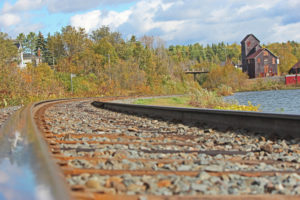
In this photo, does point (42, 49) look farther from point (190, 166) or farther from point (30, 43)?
point (190, 166)

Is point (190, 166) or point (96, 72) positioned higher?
point (96, 72)

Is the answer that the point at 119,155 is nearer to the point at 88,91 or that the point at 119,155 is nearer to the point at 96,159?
the point at 96,159

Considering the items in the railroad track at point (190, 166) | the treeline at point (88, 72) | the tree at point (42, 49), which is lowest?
the railroad track at point (190, 166)

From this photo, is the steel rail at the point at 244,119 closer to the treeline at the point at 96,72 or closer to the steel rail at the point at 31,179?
the steel rail at the point at 31,179

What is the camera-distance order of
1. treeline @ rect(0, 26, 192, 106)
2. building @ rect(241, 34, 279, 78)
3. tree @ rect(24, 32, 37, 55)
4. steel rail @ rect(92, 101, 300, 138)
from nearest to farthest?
steel rail @ rect(92, 101, 300, 138) → treeline @ rect(0, 26, 192, 106) → building @ rect(241, 34, 279, 78) → tree @ rect(24, 32, 37, 55)

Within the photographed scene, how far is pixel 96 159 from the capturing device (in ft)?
10.8

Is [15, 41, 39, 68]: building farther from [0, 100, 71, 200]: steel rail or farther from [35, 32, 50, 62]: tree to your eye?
[0, 100, 71, 200]: steel rail

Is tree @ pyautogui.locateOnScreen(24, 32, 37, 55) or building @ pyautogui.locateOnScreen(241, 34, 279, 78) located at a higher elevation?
tree @ pyautogui.locateOnScreen(24, 32, 37, 55)

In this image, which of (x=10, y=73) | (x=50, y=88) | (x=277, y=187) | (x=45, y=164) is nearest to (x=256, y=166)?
(x=277, y=187)

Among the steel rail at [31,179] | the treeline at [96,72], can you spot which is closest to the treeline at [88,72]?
the treeline at [96,72]

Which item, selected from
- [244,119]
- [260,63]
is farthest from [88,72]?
[244,119]

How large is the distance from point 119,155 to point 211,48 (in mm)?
176170

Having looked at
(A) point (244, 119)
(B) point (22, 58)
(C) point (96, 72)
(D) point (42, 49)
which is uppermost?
(D) point (42, 49)

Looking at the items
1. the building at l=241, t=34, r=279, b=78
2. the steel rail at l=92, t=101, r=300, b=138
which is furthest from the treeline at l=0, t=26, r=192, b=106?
the building at l=241, t=34, r=279, b=78
